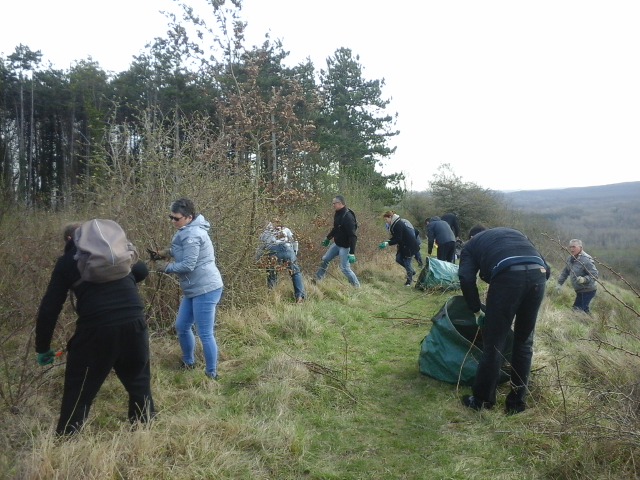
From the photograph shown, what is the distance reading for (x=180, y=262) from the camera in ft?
14.6

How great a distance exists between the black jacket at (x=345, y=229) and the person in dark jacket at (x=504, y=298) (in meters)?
4.68

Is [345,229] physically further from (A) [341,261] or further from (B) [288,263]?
(B) [288,263]

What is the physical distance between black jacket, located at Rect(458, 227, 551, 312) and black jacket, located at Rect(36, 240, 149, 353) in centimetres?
270

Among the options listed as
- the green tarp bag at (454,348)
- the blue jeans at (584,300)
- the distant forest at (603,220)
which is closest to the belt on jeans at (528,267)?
the green tarp bag at (454,348)

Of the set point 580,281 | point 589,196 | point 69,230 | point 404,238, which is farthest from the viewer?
point 589,196

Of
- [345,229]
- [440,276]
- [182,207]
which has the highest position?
[182,207]

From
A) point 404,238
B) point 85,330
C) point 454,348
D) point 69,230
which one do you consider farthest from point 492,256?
point 404,238

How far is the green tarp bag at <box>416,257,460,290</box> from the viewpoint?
9.76 metres

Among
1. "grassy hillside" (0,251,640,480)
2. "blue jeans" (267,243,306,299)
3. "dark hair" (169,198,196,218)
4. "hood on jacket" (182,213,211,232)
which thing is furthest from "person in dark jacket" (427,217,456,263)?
"dark hair" (169,198,196,218)

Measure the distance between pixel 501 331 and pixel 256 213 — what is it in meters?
4.06

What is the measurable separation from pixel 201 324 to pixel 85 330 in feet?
5.14

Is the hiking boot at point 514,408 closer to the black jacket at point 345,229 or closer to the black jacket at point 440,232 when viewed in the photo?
the black jacket at point 345,229

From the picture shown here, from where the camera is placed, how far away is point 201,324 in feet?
15.2

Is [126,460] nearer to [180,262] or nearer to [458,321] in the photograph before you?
[180,262]
